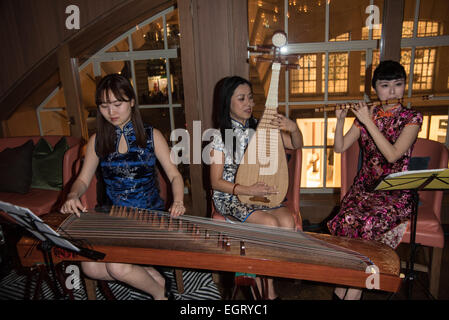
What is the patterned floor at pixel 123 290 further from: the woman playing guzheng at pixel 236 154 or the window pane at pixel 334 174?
the window pane at pixel 334 174

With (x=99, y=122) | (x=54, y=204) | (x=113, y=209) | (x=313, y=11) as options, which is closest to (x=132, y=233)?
(x=113, y=209)

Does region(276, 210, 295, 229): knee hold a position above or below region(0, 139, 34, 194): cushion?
below

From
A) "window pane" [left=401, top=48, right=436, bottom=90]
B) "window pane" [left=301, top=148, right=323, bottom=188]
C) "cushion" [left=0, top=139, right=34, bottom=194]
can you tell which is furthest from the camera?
"window pane" [left=401, top=48, right=436, bottom=90]

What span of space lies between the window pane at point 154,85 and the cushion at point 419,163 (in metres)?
2.33

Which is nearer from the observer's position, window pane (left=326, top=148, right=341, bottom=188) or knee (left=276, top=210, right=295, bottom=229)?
knee (left=276, top=210, right=295, bottom=229)

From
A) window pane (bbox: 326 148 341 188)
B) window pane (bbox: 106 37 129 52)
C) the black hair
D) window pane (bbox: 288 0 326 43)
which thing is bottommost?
window pane (bbox: 326 148 341 188)

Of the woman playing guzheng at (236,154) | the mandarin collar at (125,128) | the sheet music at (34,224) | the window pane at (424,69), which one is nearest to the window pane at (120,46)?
the mandarin collar at (125,128)

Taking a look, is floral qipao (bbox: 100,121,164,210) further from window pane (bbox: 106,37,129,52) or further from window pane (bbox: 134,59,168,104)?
window pane (bbox: 106,37,129,52)

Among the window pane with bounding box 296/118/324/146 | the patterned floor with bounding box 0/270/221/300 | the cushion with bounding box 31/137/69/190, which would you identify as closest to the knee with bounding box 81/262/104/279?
the patterned floor with bounding box 0/270/221/300

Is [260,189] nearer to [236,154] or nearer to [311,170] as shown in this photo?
[236,154]

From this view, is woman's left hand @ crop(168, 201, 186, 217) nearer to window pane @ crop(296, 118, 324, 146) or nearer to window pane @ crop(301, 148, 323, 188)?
window pane @ crop(301, 148, 323, 188)

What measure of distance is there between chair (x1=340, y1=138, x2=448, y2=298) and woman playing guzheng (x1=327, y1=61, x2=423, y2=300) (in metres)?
0.13

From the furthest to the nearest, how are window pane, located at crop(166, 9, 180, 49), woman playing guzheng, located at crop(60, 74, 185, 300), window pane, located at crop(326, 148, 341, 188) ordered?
window pane, located at crop(326, 148, 341, 188)
window pane, located at crop(166, 9, 180, 49)
woman playing guzheng, located at crop(60, 74, 185, 300)

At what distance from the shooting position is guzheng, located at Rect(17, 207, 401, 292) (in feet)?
3.67
